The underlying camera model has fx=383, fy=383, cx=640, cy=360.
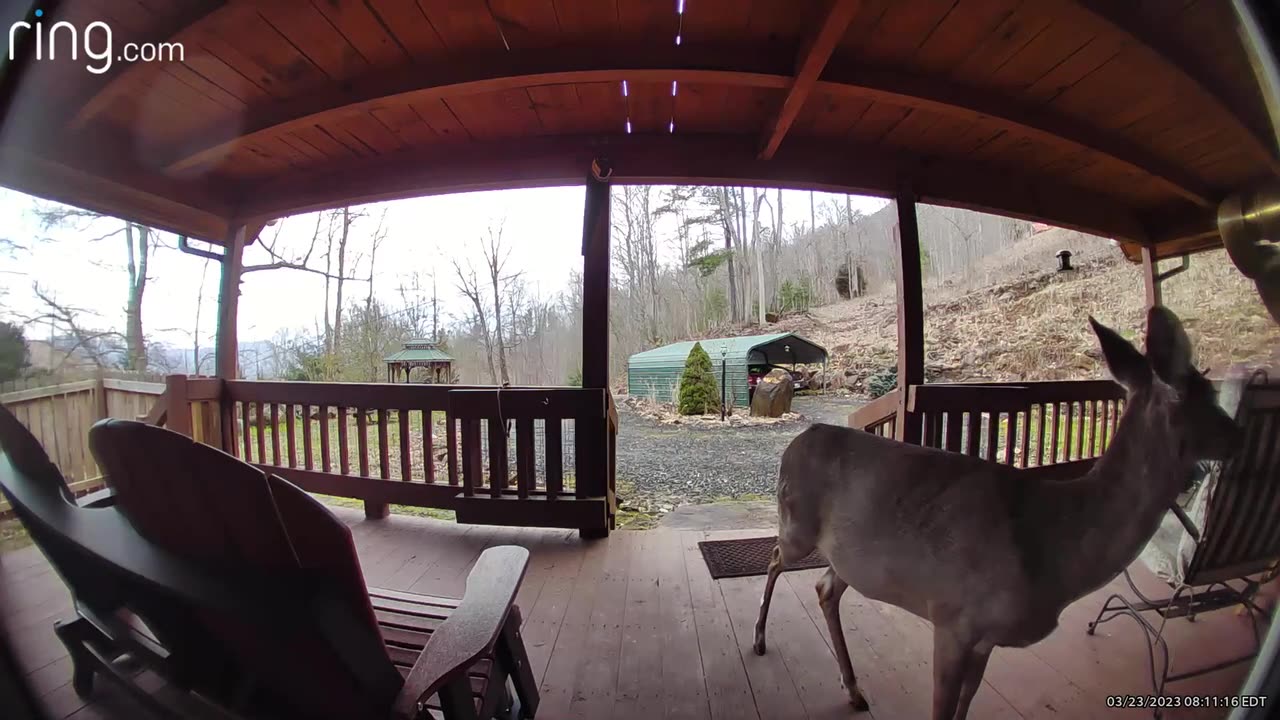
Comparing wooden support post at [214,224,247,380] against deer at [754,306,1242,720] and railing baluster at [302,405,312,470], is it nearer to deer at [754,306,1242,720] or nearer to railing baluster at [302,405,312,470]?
railing baluster at [302,405,312,470]

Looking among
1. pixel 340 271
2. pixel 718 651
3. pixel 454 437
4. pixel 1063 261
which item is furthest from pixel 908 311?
pixel 340 271

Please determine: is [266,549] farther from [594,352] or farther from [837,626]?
[594,352]

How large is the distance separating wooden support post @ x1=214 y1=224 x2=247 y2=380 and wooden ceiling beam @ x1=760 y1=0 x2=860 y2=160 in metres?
3.65

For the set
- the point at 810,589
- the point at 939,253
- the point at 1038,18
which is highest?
the point at 1038,18

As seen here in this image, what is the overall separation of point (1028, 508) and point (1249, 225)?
0.65m

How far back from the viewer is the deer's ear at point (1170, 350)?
2.10 feet

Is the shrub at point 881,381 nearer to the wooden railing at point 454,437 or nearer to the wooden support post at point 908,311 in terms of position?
the wooden support post at point 908,311

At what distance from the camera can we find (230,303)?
9.34ft

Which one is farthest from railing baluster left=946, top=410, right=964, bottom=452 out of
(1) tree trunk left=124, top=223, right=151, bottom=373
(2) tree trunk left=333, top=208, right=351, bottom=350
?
(2) tree trunk left=333, top=208, right=351, bottom=350

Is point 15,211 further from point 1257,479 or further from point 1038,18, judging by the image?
point 1038,18

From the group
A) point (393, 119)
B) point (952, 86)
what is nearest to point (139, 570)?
point (393, 119)

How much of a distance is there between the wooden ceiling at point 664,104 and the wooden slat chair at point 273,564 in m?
0.93

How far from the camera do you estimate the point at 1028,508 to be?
2.58 feet

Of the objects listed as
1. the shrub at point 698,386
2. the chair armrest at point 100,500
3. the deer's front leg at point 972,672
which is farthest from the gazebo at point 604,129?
the shrub at point 698,386
